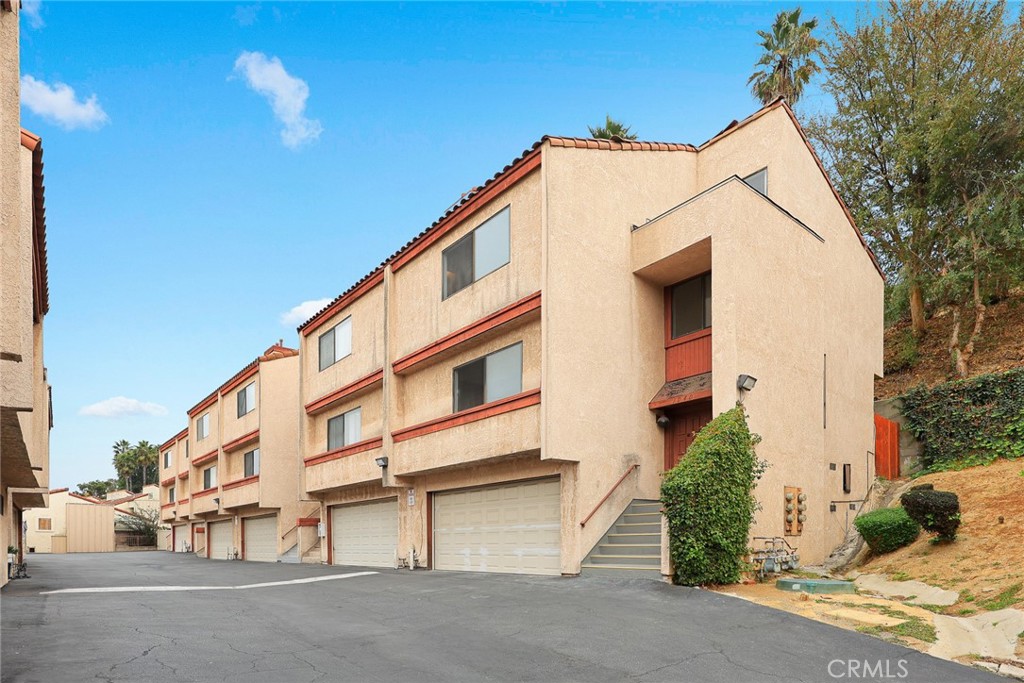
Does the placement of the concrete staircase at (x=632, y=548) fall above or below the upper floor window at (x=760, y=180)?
below

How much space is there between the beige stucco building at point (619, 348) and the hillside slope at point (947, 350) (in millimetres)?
5942

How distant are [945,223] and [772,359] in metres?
14.6

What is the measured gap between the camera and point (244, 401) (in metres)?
34.8

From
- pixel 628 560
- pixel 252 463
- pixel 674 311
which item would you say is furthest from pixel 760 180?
pixel 252 463

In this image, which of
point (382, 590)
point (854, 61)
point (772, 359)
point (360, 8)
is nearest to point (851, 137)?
point (854, 61)

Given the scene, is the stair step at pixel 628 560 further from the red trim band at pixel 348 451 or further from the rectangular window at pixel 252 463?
the rectangular window at pixel 252 463

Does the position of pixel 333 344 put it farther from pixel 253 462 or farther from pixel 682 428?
pixel 682 428

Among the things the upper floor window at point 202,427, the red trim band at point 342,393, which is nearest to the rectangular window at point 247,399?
the red trim band at point 342,393

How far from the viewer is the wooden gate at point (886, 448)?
19969 mm

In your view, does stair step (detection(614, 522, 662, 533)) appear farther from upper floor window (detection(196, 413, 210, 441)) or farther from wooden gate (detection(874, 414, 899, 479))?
upper floor window (detection(196, 413, 210, 441))

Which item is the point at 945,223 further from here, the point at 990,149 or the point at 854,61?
the point at 854,61

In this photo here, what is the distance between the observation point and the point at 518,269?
16.5 m

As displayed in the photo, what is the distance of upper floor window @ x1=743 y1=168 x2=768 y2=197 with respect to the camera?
1759cm

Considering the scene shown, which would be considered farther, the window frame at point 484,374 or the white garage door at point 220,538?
the white garage door at point 220,538
